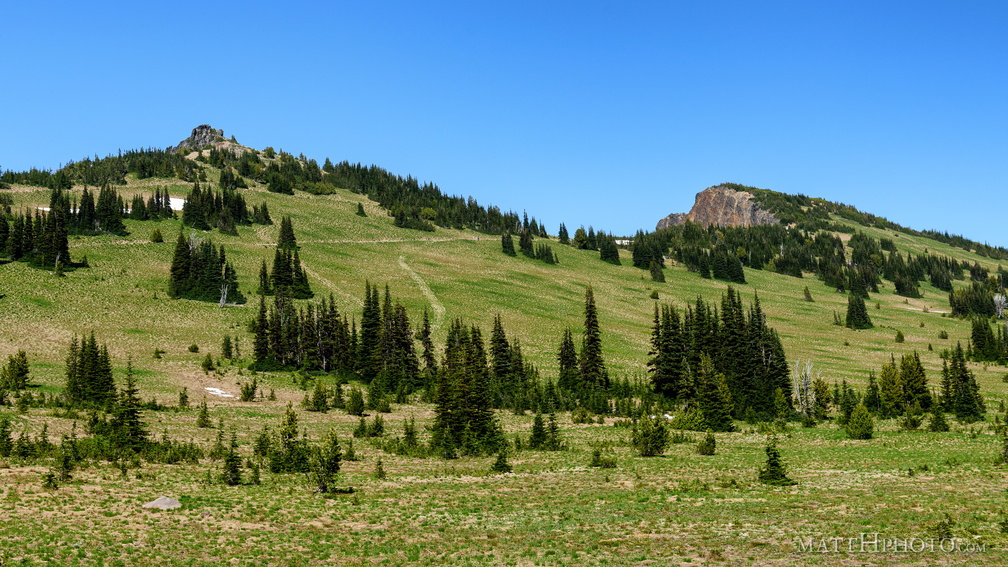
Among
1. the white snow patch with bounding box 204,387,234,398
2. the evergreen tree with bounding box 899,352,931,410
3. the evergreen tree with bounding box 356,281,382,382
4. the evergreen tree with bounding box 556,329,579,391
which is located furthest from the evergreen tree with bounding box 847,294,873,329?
the white snow patch with bounding box 204,387,234,398

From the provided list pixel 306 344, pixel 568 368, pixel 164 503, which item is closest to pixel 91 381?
pixel 164 503

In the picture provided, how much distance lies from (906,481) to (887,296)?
191949 millimetres

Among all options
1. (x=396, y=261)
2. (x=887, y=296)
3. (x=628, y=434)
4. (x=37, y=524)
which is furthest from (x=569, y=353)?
(x=887, y=296)

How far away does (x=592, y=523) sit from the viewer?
78.5ft

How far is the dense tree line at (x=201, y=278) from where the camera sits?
10131cm

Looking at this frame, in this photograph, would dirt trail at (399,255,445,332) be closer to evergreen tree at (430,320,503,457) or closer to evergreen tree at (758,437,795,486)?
evergreen tree at (430,320,503,457)

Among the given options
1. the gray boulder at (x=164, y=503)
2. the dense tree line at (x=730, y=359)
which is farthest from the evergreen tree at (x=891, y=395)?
the gray boulder at (x=164, y=503)

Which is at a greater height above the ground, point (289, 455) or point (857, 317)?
point (857, 317)

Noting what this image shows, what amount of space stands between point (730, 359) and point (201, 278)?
78.1 meters

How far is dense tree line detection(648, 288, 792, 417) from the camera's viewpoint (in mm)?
66375

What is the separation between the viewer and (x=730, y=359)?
70.1 meters

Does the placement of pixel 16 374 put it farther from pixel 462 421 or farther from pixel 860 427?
pixel 860 427

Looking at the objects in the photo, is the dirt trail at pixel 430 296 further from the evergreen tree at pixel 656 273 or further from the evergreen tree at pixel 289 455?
the evergreen tree at pixel 656 273

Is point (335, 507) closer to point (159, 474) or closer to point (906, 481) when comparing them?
point (159, 474)
